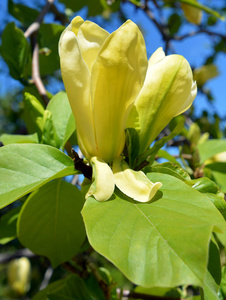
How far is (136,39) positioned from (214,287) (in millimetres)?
402

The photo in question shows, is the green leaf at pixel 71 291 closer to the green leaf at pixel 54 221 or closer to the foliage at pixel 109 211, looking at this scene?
the foliage at pixel 109 211

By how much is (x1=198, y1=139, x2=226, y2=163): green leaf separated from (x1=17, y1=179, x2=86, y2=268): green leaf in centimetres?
57

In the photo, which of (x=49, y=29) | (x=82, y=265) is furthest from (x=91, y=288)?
(x=49, y=29)

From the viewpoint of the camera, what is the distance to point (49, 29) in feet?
4.22

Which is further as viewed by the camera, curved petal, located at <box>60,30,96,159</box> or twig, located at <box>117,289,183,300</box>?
twig, located at <box>117,289,183,300</box>

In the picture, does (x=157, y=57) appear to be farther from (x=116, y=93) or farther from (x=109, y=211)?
(x=109, y=211)

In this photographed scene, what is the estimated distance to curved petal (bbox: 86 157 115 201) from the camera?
0.50 metres

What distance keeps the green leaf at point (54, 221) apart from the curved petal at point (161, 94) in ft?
0.77

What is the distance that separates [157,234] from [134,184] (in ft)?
0.38

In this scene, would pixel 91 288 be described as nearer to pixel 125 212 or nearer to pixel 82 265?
pixel 82 265

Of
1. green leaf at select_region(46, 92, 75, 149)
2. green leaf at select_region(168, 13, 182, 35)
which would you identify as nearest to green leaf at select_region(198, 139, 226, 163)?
green leaf at select_region(46, 92, 75, 149)

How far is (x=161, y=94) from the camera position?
58cm

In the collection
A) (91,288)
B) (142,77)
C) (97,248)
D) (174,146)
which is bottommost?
(91,288)

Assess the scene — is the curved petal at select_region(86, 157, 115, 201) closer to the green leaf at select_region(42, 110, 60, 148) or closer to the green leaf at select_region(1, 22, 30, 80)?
the green leaf at select_region(42, 110, 60, 148)
